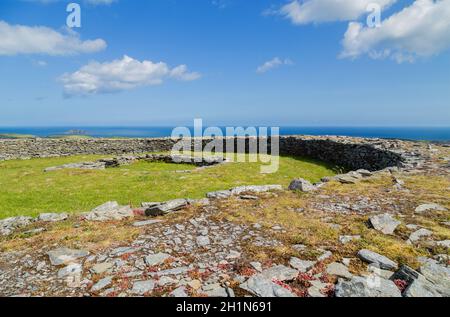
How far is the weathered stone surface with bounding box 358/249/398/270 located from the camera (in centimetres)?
586

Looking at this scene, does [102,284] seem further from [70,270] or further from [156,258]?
[156,258]

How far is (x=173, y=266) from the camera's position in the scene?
6.21 m

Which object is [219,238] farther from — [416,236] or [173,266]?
[416,236]

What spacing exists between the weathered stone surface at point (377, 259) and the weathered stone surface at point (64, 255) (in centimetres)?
623

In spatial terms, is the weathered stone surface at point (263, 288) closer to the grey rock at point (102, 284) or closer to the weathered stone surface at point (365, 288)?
the weathered stone surface at point (365, 288)

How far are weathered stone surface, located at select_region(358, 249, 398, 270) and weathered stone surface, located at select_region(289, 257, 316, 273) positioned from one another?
1103 millimetres

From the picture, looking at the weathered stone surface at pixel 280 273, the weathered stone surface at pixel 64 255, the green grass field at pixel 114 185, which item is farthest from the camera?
the green grass field at pixel 114 185

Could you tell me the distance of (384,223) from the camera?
26.3 feet

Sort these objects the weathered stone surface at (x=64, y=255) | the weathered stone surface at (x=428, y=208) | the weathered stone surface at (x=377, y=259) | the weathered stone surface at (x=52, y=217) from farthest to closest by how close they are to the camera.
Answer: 1. the weathered stone surface at (x=52, y=217)
2. the weathered stone surface at (x=428, y=208)
3. the weathered stone surface at (x=64, y=255)
4. the weathered stone surface at (x=377, y=259)

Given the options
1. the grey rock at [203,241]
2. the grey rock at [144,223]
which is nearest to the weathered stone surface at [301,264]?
the grey rock at [203,241]

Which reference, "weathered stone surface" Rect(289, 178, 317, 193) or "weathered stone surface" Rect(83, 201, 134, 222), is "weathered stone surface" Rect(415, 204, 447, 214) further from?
"weathered stone surface" Rect(83, 201, 134, 222)

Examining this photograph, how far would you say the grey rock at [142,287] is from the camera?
17.3 feet

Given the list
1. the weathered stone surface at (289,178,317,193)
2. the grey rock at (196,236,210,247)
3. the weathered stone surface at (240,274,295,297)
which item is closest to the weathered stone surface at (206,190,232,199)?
the weathered stone surface at (289,178,317,193)

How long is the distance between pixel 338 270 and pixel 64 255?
603cm
